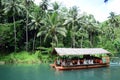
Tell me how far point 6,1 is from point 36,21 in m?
6.56

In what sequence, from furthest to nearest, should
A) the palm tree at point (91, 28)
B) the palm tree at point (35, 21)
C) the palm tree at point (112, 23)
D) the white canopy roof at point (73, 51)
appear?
the palm tree at point (112, 23), the palm tree at point (91, 28), the palm tree at point (35, 21), the white canopy roof at point (73, 51)

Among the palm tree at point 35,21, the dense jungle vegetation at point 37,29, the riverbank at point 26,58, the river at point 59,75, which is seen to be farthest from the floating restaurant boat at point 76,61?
the palm tree at point 35,21

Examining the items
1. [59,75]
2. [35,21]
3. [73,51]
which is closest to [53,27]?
[35,21]

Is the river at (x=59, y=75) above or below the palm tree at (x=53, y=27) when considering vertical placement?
below

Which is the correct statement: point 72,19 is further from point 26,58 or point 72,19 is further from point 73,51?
point 73,51

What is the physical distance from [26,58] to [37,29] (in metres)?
8.10

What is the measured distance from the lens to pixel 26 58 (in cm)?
3875

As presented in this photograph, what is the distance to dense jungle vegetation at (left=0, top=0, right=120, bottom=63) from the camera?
1590 inches

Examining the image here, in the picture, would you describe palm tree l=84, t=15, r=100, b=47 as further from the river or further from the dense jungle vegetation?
the river

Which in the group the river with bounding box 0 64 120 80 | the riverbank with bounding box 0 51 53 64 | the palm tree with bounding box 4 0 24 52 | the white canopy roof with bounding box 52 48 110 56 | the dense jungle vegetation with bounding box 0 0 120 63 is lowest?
the river with bounding box 0 64 120 80

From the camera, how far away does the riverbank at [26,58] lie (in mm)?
37531

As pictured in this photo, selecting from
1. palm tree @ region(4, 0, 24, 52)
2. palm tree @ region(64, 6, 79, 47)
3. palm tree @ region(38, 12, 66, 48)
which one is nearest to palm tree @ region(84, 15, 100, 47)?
palm tree @ region(64, 6, 79, 47)

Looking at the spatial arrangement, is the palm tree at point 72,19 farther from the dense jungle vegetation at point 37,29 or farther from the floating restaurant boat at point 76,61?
the floating restaurant boat at point 76,61

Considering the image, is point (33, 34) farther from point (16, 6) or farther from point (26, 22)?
point (16, 6)
